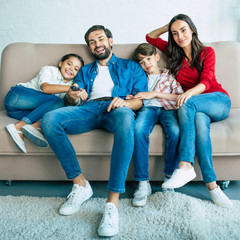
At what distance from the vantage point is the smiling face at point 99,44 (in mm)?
1822

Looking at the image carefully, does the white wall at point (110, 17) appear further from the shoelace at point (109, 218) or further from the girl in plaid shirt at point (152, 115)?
the shoelace at point (109, 218)

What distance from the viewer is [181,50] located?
1.88m

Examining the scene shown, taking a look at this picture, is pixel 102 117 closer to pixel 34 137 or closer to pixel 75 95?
pixel 75 95

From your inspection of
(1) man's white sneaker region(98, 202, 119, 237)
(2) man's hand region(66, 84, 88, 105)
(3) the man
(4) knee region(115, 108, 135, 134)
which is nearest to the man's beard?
Result: (3) the man

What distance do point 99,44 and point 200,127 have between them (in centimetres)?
90

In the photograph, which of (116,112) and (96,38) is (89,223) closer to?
(116,112)

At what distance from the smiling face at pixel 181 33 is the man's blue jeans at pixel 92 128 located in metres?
0.66

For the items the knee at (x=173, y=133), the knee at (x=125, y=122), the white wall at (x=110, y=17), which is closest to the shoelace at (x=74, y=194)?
the knee at (x=125, y=122)

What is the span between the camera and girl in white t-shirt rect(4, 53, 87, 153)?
1519mm

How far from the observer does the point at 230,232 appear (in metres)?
1.18

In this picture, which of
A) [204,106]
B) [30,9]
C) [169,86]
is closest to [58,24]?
[30,9]

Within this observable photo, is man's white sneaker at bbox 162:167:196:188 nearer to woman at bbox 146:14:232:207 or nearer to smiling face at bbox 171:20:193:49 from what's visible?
woman at bbox 146:14:232:207

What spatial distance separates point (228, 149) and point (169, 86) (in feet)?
1.93

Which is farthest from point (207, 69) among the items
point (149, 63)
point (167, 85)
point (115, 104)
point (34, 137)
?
point (34, 137)
